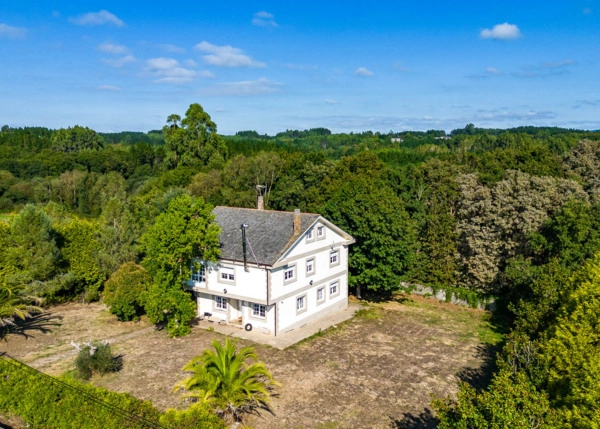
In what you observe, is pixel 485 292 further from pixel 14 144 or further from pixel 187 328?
pixel 14 144

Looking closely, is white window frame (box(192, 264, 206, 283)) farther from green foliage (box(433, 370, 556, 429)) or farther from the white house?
green foliage (box(433, 370, 556, 429))

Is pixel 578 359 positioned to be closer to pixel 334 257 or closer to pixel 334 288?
pixel 334 257

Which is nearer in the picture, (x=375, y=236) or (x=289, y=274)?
(x=289, y=274)

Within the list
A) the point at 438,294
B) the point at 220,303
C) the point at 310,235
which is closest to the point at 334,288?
the point at 310,235

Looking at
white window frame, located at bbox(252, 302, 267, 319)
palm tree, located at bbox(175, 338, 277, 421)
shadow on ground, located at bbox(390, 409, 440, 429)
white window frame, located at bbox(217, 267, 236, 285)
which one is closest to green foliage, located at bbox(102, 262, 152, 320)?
white window frame, located at bbox(217, 267, 236, 285)

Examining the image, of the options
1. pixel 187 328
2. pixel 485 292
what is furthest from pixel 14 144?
pixel 485 292
